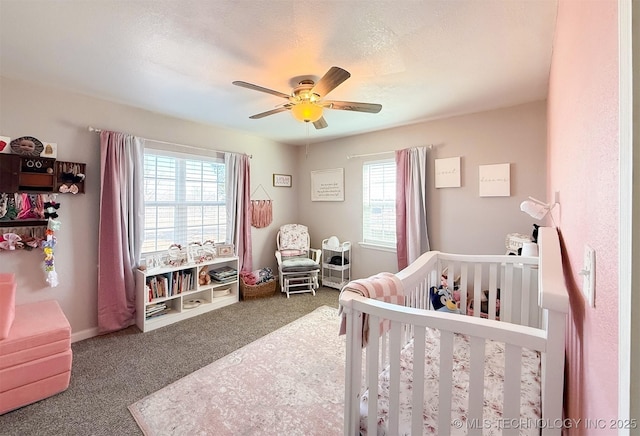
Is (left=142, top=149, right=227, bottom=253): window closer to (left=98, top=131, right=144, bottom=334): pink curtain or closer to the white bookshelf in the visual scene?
(left=98, top=131, right=144, bottom=334): pink curtain

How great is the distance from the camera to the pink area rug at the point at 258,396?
1.59 metres

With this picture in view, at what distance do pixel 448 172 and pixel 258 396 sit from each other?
292 cm

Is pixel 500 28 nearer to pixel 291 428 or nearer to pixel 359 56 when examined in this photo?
pixel 359 56

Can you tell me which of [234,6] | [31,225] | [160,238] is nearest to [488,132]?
[234,6]

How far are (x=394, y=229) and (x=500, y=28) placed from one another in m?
2.47

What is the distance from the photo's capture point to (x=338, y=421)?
5.36ft

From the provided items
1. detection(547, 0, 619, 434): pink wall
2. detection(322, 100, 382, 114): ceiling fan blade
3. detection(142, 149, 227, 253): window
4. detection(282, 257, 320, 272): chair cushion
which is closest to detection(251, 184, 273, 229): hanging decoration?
detection(142, 149, 227, 253): window

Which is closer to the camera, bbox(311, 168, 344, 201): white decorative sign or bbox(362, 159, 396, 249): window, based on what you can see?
bbox(362, 159, 396, 249): window

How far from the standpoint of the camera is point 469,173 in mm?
3037

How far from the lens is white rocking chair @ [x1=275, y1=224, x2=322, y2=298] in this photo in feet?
12.6

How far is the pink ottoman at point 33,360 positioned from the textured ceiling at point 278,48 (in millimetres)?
1632

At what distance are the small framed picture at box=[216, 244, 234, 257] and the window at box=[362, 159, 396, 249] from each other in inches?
75.0

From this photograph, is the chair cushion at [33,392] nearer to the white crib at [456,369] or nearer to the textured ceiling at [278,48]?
the white crib at [456,369]

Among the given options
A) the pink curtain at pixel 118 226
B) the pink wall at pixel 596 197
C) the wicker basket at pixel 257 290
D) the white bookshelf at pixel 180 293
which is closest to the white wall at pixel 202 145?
the pink curtain at pixel 118 226
